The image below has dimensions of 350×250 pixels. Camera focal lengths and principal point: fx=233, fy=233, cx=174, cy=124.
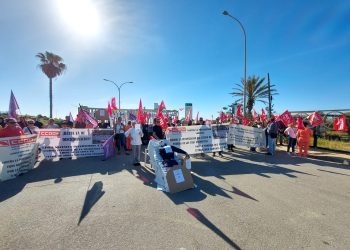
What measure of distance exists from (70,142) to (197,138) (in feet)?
18.5

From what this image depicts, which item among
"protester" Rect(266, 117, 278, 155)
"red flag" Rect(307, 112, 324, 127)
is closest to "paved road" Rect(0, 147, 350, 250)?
"protester" Rect(266, 117, 278, 155)

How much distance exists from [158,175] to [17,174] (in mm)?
4651

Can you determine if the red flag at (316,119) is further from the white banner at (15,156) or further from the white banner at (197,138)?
the white banner at (15,156)

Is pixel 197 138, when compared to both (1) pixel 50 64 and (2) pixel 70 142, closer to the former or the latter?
(2) pixel 70 142

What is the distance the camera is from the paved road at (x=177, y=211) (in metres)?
3.46

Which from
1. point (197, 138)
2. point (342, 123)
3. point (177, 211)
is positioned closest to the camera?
point (177, 211)

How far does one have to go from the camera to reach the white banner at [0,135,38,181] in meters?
6.99

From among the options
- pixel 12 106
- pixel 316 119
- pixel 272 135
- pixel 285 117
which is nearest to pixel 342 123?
pixel 316 119

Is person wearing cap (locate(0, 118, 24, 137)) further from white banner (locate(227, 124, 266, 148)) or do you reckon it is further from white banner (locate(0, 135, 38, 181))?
white banner (locate(227, 124, 266, 148))

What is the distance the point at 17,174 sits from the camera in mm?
7355

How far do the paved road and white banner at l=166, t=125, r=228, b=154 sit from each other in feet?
9.09

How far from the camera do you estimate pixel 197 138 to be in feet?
35.1

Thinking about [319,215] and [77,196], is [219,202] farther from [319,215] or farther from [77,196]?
[77,196]

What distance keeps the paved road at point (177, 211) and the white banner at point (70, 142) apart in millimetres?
2184
